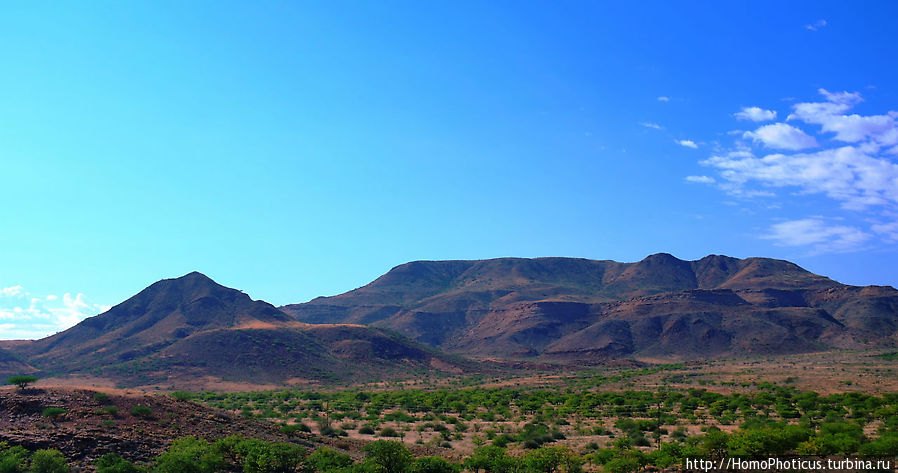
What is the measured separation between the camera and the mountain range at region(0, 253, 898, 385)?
92.0 metres

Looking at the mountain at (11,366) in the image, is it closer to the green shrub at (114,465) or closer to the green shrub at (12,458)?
the green shrub at (12,458)

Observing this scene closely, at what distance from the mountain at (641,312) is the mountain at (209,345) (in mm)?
35115

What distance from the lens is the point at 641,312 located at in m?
136

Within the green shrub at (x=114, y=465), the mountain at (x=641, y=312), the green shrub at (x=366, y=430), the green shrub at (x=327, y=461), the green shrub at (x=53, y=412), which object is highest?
the mountain at (x=641, y=312)

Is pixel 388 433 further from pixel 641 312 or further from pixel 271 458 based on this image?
pixel 641 312

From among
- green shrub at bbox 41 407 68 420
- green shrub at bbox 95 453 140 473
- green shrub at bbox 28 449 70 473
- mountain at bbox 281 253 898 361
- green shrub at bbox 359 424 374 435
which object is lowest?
green shrub at bbox 359 424 374 435

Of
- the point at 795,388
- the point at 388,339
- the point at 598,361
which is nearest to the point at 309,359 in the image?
the point at 388,339

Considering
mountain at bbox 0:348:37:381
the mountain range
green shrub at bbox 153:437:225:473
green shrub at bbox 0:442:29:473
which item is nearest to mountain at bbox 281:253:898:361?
the mountain range

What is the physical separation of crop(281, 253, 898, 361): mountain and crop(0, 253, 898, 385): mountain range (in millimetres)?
438

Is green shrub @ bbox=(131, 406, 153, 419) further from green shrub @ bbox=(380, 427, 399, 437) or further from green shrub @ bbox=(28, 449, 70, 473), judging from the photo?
green shrub @ bbox=(380, 427, 399, 437)

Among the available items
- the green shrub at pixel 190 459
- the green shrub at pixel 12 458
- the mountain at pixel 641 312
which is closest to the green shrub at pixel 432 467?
the green shrub at pixel 190 459

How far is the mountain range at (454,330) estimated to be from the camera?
92.0m

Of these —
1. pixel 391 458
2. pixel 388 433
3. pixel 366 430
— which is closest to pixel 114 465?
pixel 391 458

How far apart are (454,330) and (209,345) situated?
71.2 m
